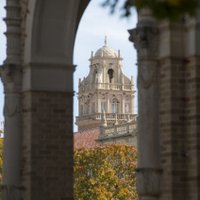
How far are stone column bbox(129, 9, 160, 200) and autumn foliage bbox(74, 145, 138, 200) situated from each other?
45.3 meters

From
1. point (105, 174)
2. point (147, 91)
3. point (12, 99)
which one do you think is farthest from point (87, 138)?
point (147, 91)

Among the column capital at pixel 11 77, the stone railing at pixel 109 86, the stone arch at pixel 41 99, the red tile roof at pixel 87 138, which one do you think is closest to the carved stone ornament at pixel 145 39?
the stone arch at pixel 41 99

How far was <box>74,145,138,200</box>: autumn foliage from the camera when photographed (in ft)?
190

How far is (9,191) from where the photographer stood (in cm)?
1417

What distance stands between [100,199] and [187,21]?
4751 cm

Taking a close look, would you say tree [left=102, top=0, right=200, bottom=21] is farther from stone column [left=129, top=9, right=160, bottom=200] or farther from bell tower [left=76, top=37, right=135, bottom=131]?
bell tower [left=76, top=37, right=135, bottom=131]

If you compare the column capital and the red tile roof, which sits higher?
the red tile roof

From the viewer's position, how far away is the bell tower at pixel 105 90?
137375 millimetres

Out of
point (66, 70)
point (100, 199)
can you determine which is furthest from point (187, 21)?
point (100, 199)

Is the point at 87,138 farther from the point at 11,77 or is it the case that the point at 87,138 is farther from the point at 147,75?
the point at 147,75

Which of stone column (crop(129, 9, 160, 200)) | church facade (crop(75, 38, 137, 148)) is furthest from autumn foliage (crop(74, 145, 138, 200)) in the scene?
church facade (crop(75, 38, 137, 148))

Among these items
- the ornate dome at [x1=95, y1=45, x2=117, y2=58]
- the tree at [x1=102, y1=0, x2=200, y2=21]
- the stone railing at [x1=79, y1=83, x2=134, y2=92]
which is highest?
the ornate dome at [x1=95, y1=45, x2=117, y2=58]

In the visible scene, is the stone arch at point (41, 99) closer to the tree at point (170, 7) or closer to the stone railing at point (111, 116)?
the tree at point (170, 7)

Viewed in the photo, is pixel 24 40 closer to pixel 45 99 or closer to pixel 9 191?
pixel 45 99
